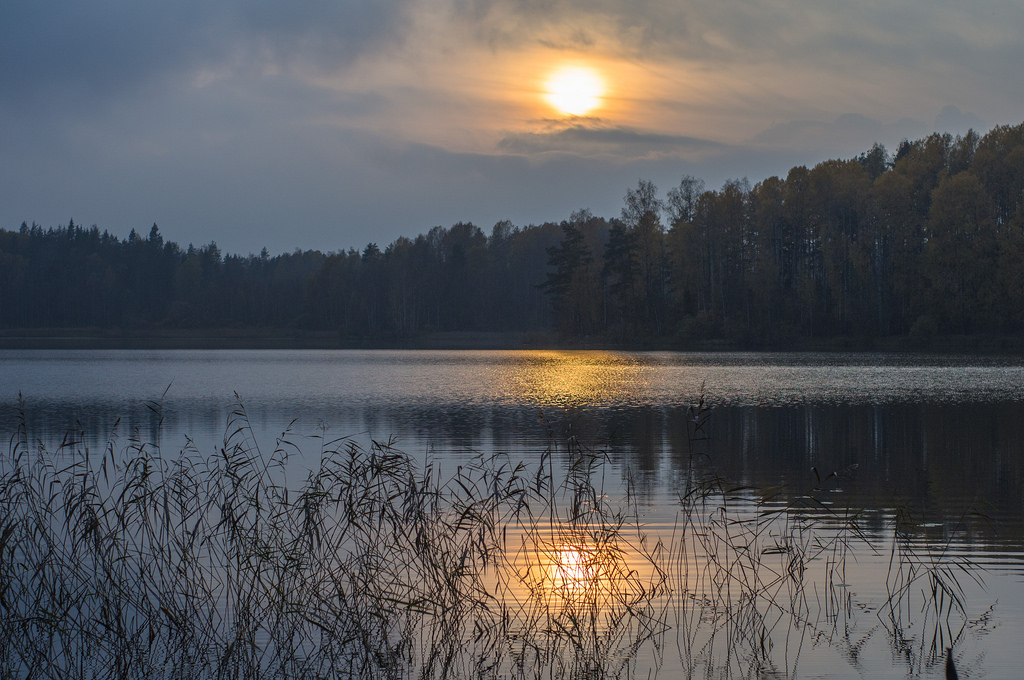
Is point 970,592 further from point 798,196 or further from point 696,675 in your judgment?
point 798,196

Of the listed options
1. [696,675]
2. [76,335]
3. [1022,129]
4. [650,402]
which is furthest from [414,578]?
[76,335]

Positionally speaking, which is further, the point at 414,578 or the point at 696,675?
the point at 414,578

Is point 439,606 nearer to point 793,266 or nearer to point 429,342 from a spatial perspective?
point 793,266

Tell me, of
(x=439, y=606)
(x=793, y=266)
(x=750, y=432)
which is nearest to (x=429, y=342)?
(x=793, y=266)

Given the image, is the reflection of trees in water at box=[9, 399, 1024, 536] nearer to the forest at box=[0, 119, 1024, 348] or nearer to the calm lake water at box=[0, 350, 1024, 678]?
the calm lake water at box=[0, 350, 1024, 678]

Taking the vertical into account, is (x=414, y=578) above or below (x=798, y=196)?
below

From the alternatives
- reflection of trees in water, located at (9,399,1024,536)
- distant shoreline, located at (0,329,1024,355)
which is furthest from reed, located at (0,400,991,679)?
distant shoreline, located at (0,329,1024,355)

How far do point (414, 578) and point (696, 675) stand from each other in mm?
3036

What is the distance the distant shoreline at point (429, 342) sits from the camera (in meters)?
62.4

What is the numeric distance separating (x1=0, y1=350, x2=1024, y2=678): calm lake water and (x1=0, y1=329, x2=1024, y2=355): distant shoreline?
1836 cm

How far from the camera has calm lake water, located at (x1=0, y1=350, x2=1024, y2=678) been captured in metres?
7.16

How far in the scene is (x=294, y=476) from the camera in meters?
13.6

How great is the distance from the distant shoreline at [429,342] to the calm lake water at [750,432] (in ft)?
60.2

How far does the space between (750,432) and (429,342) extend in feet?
246
